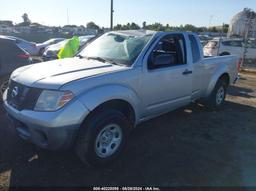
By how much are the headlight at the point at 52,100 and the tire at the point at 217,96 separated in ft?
13.4

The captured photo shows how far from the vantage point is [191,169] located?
390 cm

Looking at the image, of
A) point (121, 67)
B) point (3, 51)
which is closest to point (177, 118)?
point (121, 67)

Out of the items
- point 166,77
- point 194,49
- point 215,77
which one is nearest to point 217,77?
point 215,77

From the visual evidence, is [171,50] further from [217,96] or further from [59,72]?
[59,72]

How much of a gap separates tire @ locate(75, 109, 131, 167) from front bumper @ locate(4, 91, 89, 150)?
152mm

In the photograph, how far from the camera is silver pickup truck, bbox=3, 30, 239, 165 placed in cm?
337

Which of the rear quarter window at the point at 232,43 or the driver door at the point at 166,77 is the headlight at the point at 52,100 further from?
the rear quarter window at the point at 232,43

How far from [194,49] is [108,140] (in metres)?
2.76

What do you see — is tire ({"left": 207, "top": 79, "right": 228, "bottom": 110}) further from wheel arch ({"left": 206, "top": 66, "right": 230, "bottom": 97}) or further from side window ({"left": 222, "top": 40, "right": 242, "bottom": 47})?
side window ({"left": 222, "top": 40, "right": 242, "bottom": 47})

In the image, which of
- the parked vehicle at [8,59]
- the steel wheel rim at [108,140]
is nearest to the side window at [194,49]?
the steel wheel rim at [108,140]

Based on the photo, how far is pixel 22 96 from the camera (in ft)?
11.8

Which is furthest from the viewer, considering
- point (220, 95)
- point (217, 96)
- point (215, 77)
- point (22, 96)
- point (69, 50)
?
point (69, 50)

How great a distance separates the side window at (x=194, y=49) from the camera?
546 cm

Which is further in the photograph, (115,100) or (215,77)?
(215,77)
